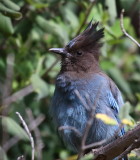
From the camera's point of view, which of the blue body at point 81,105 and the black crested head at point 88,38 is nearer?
the blue body at point 81,105

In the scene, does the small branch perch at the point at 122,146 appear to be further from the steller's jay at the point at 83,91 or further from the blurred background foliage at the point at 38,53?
the blurred background foliage at the point at 38,53

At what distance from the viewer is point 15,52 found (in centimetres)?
592

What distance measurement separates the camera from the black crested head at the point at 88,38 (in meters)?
5.30

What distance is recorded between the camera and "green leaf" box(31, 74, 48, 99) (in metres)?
5.52

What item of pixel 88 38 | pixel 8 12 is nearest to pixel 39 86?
pixel 88 38

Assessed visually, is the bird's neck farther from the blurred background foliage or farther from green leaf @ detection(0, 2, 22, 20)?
green leaf @ detection(0, 2, 22, 20)

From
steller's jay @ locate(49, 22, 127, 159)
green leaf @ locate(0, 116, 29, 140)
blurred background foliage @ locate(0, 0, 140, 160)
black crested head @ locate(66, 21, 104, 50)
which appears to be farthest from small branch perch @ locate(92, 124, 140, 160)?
black crested head @ locate(66, 21, 104, 50)

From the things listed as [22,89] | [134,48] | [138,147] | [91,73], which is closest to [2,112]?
[22,89]

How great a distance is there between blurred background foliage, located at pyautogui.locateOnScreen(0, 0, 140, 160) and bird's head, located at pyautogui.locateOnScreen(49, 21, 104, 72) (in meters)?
0.14

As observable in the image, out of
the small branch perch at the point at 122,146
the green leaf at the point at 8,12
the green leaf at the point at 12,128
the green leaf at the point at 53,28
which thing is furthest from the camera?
the green leaf at the point at 53,28

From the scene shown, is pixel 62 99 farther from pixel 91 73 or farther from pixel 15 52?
pixel 15 52

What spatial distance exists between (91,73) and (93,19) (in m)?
0.53

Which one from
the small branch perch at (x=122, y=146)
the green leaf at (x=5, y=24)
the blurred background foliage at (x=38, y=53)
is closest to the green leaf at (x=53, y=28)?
the blurred background foliage at (x=38, y=53)

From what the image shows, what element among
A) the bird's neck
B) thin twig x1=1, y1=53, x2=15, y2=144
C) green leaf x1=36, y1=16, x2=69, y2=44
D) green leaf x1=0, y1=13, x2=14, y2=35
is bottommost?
the bird's neck
